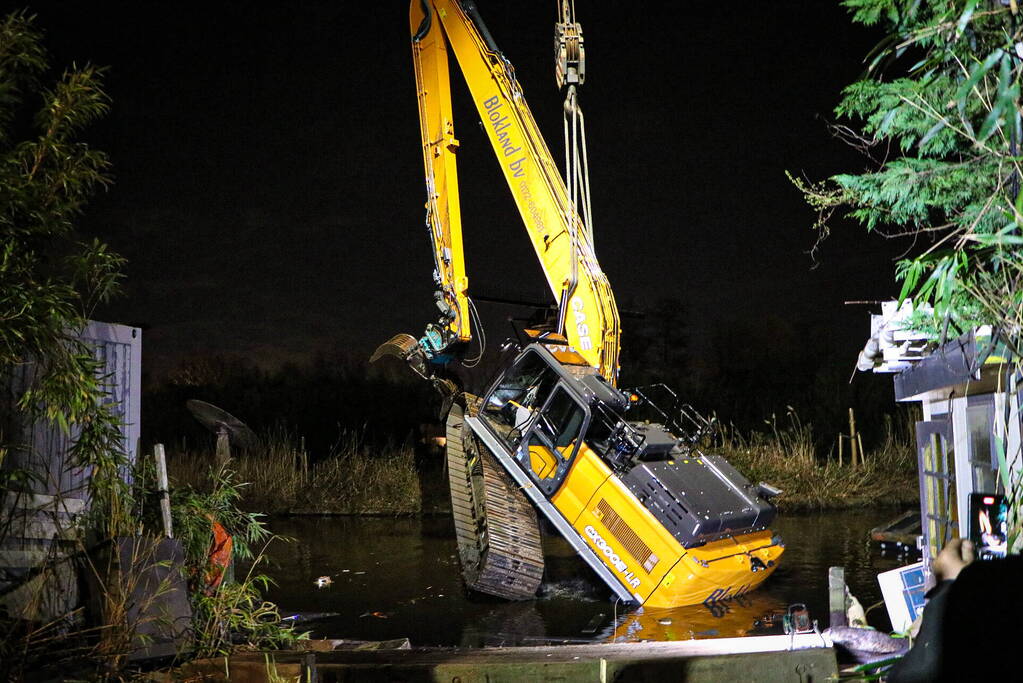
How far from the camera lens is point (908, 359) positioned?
7086mm

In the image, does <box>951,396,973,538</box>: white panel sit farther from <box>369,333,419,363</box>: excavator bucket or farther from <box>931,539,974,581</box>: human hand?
<box>369,333,419,363</box>: excavator bucket

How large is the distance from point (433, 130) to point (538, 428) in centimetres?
472

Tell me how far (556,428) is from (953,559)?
7176 millimetres

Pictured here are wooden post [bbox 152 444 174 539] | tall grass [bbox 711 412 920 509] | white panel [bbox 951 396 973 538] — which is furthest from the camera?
tall grass [bbox 711 412 920 509]

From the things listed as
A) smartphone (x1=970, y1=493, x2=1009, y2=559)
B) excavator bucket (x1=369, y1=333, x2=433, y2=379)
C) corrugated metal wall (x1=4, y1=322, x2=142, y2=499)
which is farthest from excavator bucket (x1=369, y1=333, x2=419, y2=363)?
smartphone (x1=970, y1=493, x2=1009, y2=559)

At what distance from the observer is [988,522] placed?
561 centimetres

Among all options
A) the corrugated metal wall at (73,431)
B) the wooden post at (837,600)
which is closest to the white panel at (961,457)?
the wooden post at (837,600)

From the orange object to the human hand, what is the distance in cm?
467

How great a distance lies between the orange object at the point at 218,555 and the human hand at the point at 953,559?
4.67 m

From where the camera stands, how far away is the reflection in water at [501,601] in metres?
8.21

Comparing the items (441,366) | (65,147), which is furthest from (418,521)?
(65,147)

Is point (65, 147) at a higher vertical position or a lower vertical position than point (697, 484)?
higher

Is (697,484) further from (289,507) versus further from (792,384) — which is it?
(792,384)

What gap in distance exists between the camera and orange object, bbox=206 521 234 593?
5980 mm
